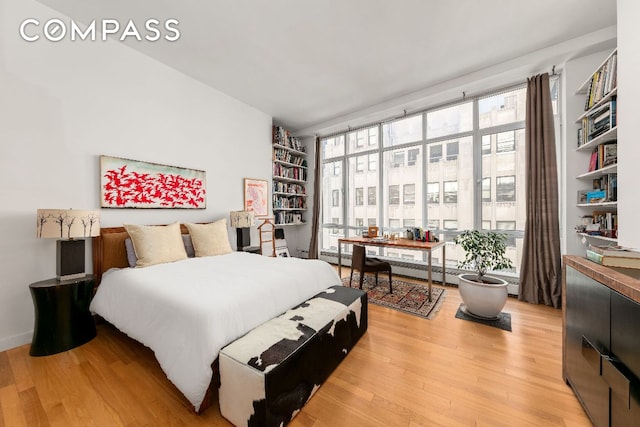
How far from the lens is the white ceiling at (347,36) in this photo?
2115 millimetres

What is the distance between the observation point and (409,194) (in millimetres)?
4086

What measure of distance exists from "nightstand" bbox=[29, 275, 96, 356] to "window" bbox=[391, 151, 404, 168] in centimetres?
439

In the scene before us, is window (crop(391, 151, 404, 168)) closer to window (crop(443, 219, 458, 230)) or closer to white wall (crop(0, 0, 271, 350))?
window (crop(443, 219, 458, 230))

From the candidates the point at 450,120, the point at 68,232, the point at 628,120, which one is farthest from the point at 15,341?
the point at 450,120

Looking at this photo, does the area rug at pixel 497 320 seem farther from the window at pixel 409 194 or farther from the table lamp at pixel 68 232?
the table lamp at pixel 68 232

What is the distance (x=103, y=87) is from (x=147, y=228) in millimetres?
1597

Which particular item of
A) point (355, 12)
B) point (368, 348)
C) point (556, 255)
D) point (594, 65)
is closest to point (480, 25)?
point (355, 12)

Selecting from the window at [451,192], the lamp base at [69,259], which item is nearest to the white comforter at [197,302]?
the lamp base at [69,259]

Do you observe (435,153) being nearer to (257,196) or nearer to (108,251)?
(257,196)

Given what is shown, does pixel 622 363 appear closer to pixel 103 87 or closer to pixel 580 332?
pixel 580 332

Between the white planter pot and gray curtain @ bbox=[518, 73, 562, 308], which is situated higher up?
gray curtain @ bbox=[518, 73, 562, 308]

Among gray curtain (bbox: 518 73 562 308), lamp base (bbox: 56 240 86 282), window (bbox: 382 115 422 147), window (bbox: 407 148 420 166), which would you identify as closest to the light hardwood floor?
lamp base (bbox: 56 240 86 282)

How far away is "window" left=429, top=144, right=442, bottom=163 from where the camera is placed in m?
3.78

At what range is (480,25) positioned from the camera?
2316mm
